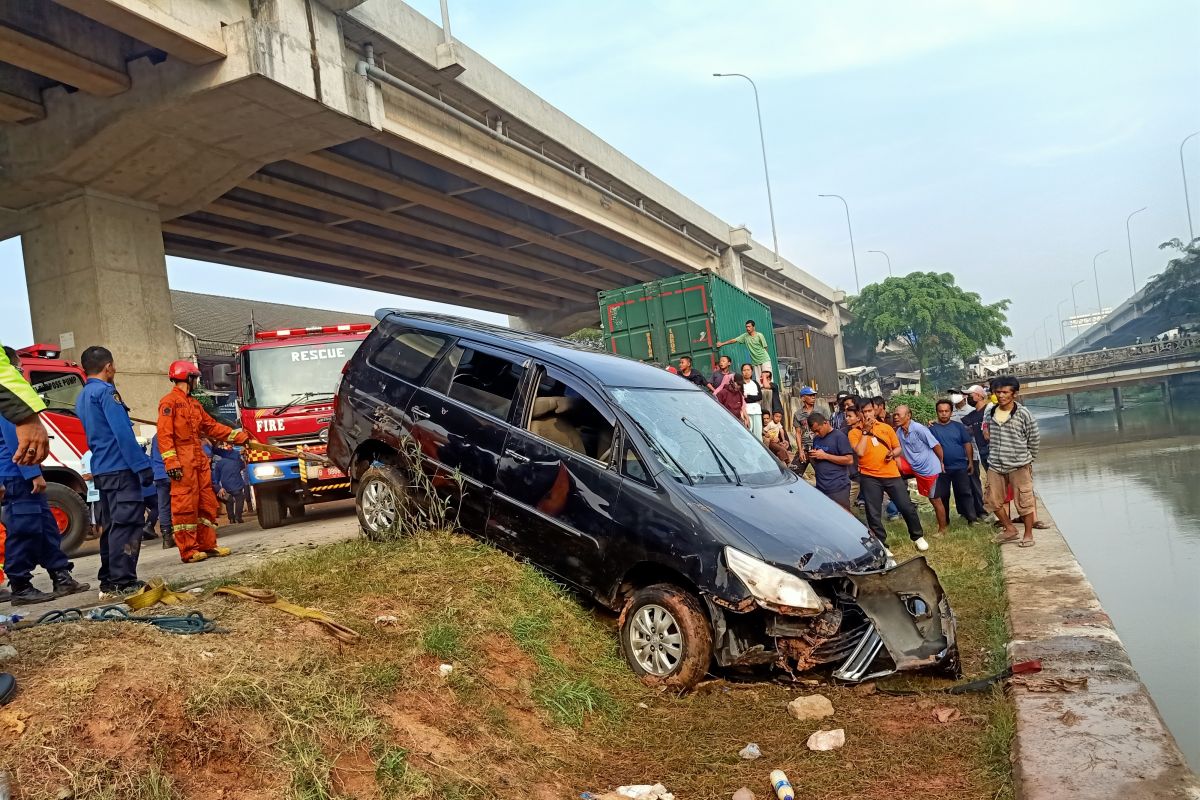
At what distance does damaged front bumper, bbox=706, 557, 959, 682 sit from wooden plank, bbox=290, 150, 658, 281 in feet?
40.4

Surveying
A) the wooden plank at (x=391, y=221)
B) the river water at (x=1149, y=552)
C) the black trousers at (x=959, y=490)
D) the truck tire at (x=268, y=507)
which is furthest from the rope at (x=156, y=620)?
the wooden plank at (x=391, y=221)

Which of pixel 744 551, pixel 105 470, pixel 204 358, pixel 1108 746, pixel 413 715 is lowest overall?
pixel 1108 746

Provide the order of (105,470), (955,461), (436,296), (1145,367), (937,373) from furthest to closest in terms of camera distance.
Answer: (937,373) < (1145,367) < (436,296) < (955,461) < (105,470)

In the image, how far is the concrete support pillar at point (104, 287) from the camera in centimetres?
1318

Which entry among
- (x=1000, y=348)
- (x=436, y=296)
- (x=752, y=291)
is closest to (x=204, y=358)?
(x=436, y=296)

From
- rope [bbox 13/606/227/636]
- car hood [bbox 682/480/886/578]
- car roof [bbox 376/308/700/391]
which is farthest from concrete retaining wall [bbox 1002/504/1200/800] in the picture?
rope [bbox 13/606/227/636]

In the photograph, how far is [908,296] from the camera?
5675 centimetres

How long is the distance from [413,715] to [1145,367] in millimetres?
60568

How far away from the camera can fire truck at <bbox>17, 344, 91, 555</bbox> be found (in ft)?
31.6

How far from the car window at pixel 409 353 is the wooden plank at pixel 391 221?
1067 centimetres

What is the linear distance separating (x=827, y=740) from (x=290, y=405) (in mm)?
7422

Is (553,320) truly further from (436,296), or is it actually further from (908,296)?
(908,296)

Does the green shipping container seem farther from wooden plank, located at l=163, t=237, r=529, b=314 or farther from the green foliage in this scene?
the green foliage

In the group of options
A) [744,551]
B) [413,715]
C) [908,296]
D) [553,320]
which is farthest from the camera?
[908,296]
